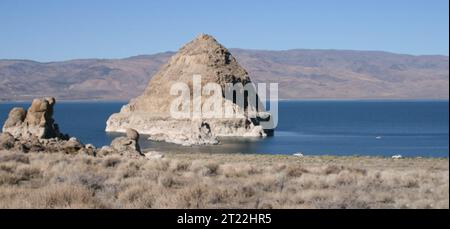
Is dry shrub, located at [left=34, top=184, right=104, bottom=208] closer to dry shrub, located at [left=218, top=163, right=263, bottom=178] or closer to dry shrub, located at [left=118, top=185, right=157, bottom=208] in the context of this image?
dry shrub, located at [left=118, top=185, right=157, bottom=208]

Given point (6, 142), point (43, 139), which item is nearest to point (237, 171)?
point (6, 142)

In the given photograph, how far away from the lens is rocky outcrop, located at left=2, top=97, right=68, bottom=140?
154 feet

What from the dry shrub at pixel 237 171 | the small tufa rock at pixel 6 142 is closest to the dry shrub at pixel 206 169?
the dry shrub at pixel 237 171

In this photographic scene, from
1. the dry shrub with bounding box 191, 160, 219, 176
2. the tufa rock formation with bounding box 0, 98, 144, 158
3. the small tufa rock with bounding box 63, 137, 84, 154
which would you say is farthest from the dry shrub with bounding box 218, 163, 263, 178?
the small tufa rock with bounding box 63, 137, 84, 154

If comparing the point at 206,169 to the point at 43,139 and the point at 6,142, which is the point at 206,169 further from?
the point at 43,139

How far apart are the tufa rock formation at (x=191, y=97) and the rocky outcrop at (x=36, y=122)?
40.4 meters

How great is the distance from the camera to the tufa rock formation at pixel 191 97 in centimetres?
9900

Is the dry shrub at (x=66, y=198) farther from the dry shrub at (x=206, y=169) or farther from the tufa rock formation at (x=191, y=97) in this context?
the tufa rock formation at (x=191, y=97)

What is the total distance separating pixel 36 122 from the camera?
47906 mm

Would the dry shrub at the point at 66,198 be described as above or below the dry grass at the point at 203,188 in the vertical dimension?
above
